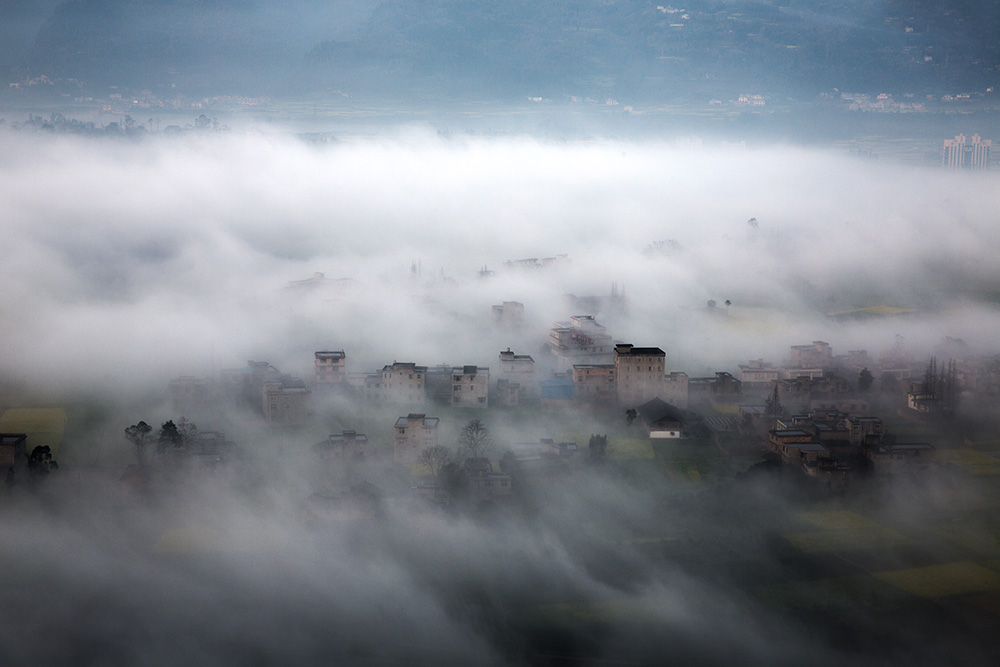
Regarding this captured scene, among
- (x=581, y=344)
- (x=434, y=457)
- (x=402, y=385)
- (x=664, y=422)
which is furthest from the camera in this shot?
(x=581, y=344)

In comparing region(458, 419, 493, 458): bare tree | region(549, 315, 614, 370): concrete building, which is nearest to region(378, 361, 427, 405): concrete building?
region(458, 419, 493, 458): bare tree

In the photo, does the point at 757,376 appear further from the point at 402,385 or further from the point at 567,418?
the point at 402,385

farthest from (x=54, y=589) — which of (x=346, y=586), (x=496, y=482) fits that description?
(x=496, y=482)

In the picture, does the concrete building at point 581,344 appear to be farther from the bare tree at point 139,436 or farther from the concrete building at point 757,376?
the bare tree at point 139,436

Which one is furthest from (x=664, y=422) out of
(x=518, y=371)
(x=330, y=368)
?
(x=330, y=368)

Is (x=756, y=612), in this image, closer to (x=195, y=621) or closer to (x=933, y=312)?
(x=195, y=621)

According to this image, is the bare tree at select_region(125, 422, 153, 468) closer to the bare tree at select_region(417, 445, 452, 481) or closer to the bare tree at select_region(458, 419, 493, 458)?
the bare tree at select_region(417, 445, 452, 481)
